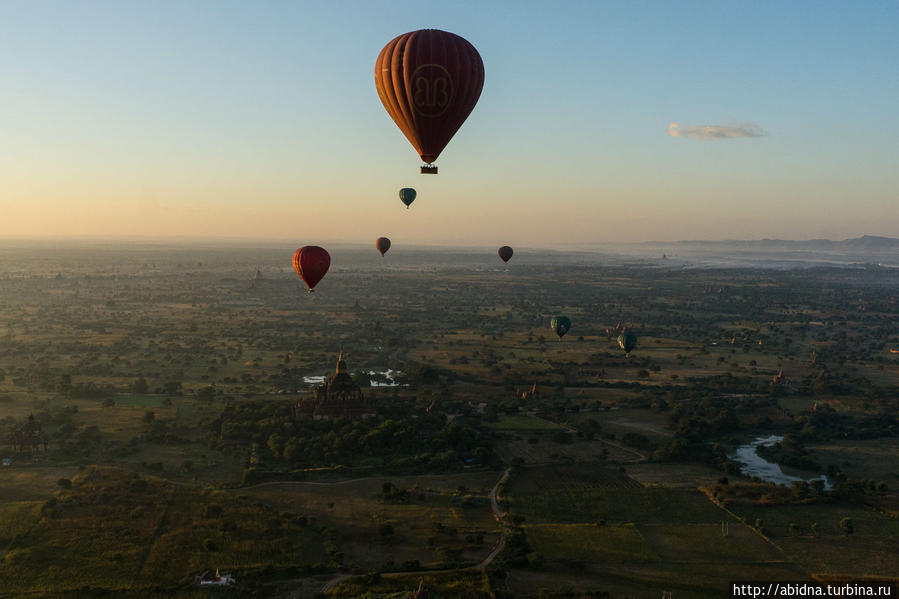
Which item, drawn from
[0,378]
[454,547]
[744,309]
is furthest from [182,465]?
[744,309]

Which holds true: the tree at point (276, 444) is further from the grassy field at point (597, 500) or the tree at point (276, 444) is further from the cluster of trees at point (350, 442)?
the grassy field at point (597, 500)

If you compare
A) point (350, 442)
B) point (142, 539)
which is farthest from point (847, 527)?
point (142, 539)

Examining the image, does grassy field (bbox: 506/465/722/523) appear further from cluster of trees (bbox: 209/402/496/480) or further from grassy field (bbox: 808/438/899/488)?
grassy field (bbox: 808/438/899/488)

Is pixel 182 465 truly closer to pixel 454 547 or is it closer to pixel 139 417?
pixel 139 417

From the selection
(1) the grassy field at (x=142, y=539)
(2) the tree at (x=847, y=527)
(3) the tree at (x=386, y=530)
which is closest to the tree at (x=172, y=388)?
(1) the grassy field at (x=142, y=539)

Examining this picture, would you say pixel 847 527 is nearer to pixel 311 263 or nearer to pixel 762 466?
pixel 762 466
